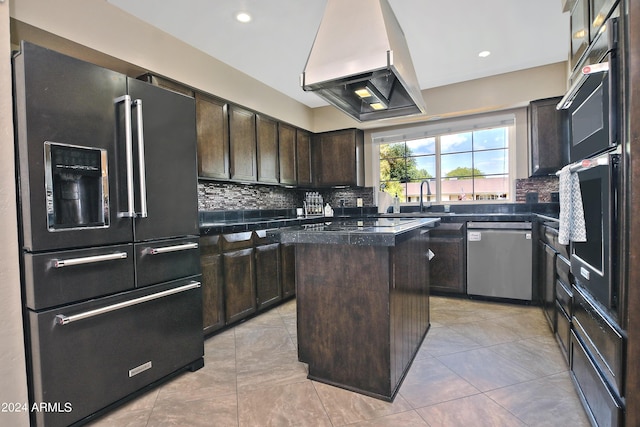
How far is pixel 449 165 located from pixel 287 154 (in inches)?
86.3

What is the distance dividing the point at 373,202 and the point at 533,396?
3.41 metres

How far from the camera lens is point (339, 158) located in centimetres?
480

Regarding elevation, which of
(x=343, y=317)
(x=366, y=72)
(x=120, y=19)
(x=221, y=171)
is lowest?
(x=343, y=317)

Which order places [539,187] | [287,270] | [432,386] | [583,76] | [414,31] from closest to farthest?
[583,76], [432,386], [414,31], [287,270], [539,187]

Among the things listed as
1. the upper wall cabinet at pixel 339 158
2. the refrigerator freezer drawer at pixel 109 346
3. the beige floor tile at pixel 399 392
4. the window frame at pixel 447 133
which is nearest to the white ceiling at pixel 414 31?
the window frame at pixel 447 133

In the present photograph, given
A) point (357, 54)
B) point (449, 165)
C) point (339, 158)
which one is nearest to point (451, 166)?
point (449, 165)

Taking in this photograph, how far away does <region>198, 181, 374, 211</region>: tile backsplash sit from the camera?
356 cm

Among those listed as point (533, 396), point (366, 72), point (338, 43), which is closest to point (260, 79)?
point (338, 43)

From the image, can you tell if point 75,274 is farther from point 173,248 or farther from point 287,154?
point 287,154

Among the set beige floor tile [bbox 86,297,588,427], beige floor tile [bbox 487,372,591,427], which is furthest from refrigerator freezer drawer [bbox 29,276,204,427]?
beige floor tile [bbox 487,372,591,427]

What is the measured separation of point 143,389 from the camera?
75.2 inches

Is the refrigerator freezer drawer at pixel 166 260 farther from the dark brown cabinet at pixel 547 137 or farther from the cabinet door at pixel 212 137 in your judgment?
the dark brown cabinet at pixel 547 137

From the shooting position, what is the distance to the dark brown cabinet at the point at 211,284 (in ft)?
8.76

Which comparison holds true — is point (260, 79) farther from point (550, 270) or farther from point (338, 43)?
point (550, 270)
